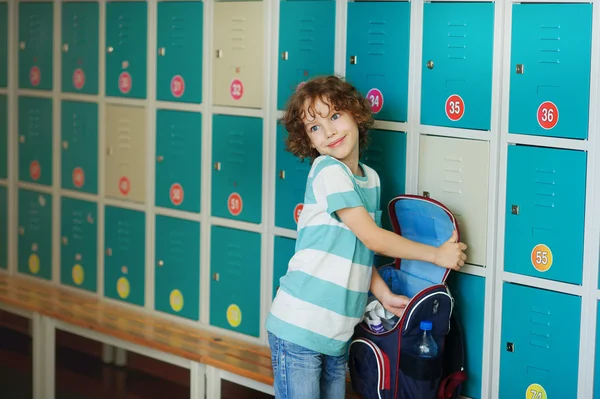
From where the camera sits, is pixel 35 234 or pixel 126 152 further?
pixel 35 234

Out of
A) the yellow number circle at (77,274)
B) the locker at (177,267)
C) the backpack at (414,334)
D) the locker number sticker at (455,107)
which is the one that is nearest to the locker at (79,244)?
the yellow number circle at (77,274)

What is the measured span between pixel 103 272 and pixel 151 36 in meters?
1.10

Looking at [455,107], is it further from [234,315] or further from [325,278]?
[234,315]

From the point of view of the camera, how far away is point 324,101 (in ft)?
10.0

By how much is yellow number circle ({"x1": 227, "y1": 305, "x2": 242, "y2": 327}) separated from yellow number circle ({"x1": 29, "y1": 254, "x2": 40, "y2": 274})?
49.3 inches

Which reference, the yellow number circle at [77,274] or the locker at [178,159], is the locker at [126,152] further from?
the yellow number circle at [77,274]

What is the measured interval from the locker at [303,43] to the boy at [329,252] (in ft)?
1.36

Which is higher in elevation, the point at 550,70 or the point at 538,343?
the point at 550,70

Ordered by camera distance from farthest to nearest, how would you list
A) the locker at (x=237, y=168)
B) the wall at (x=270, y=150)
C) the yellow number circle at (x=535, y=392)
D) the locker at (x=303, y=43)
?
the locker at (x=237, y=168) → the locker at (x=303, y=43) → the yellow number circle at (x=535, y=392) → the wall at (x=270, y=150)

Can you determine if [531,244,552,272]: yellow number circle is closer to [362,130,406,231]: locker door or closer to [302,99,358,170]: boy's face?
[362,130,406,231]: locker door

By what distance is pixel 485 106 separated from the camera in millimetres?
3104

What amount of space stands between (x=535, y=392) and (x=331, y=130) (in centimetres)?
104

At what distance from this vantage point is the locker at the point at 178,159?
3.98 metres

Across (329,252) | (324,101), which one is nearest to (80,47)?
(324,101)
